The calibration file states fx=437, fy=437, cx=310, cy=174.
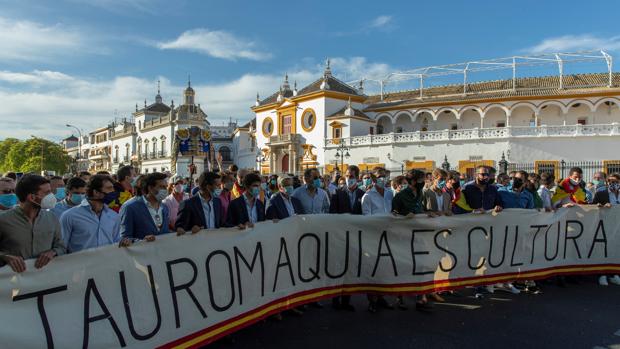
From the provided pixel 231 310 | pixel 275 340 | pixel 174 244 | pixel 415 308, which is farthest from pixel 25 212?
pixel 415 308

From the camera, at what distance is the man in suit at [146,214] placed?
15.1ft

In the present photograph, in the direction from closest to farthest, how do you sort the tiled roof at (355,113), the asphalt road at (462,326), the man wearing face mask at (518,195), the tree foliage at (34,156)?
the asphalt road at (462,326), the man wearing face mask at (518,195), the tiled roof at (355,113), the tree foliage at (34,156)

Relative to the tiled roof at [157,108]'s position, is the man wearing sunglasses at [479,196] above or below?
below

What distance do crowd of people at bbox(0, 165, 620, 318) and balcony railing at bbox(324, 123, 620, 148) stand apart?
2538 cm

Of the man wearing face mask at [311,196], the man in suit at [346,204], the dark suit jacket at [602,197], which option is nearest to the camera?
the man in suit at [346,204]

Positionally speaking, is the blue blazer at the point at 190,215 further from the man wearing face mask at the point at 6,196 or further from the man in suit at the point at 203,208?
the man wearing face mask at the point at 6,196

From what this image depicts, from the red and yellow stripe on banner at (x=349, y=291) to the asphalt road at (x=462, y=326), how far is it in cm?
29

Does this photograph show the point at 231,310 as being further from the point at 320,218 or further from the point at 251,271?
the point at 320,218

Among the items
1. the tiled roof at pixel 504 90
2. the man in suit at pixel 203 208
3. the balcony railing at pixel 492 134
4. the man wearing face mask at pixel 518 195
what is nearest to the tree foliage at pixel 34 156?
the tiled roof at pixel 504 90

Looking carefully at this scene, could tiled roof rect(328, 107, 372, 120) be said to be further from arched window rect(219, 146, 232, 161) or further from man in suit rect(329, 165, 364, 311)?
man in suit rect(329, 165, 364, 311)

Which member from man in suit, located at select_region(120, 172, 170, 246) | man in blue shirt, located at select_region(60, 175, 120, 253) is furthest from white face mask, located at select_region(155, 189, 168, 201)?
man in blue shirt, located at select_region(60, 175, 120, 253)

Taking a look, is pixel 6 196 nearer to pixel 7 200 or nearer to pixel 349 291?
pixel 7 200

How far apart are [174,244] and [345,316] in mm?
2547

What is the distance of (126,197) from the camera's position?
6621 mm
